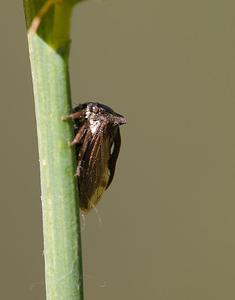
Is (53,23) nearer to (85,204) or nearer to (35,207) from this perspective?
(85,204)

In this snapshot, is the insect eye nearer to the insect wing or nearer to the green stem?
the insect wing

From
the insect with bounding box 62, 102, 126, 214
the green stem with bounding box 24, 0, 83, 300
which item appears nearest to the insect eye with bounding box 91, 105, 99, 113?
the insect with bounding box 62, 102, 126, 214

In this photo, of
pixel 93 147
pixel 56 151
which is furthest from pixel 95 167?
pixel 56 151

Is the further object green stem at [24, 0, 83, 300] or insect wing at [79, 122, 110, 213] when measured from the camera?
insect wing at [79, 122, 110, 213]

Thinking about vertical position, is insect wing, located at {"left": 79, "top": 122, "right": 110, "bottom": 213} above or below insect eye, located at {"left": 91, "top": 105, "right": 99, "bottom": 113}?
below

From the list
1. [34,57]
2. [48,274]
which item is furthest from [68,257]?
[34,57]
